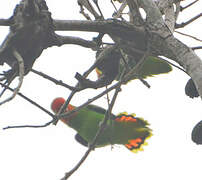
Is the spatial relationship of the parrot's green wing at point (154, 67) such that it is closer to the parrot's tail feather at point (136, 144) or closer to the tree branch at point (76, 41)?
the parrot's tail feather at point (136, 144)

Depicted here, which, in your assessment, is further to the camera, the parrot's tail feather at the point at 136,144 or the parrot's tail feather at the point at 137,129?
the parrot's tail feather at the point at 136,144

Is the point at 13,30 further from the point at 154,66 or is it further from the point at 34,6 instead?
the point at 154,66

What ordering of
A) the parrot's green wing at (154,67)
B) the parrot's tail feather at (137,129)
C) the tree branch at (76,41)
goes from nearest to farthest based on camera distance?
1. the tree branch at (76,41)
2. the parrot's green wing at (154,67)
3. the parrot's tail feather at (137,129)

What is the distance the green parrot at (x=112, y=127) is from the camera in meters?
4.82

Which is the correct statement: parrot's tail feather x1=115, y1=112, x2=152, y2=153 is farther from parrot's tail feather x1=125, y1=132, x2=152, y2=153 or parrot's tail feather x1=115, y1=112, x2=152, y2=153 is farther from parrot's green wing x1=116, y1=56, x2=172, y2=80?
parrot's green wing x1=116, y1=56, x2=172, y2=80

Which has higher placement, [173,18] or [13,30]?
[173,18]

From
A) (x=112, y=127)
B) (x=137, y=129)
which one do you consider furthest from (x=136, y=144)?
(x=112, y=127)

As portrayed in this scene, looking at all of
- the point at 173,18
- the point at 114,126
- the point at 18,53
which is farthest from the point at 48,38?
the point at 114,126

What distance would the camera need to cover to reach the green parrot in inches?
190

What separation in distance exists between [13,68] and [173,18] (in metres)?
1.12

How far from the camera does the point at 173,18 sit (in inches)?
98.8

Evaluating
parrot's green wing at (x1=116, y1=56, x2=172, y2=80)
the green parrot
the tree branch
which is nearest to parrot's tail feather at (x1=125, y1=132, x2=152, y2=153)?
the green parrot

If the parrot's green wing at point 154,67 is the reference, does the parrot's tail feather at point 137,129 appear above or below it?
below

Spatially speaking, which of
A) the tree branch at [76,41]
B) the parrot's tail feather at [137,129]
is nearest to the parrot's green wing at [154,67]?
the parrot's tail feather at [137,129]
